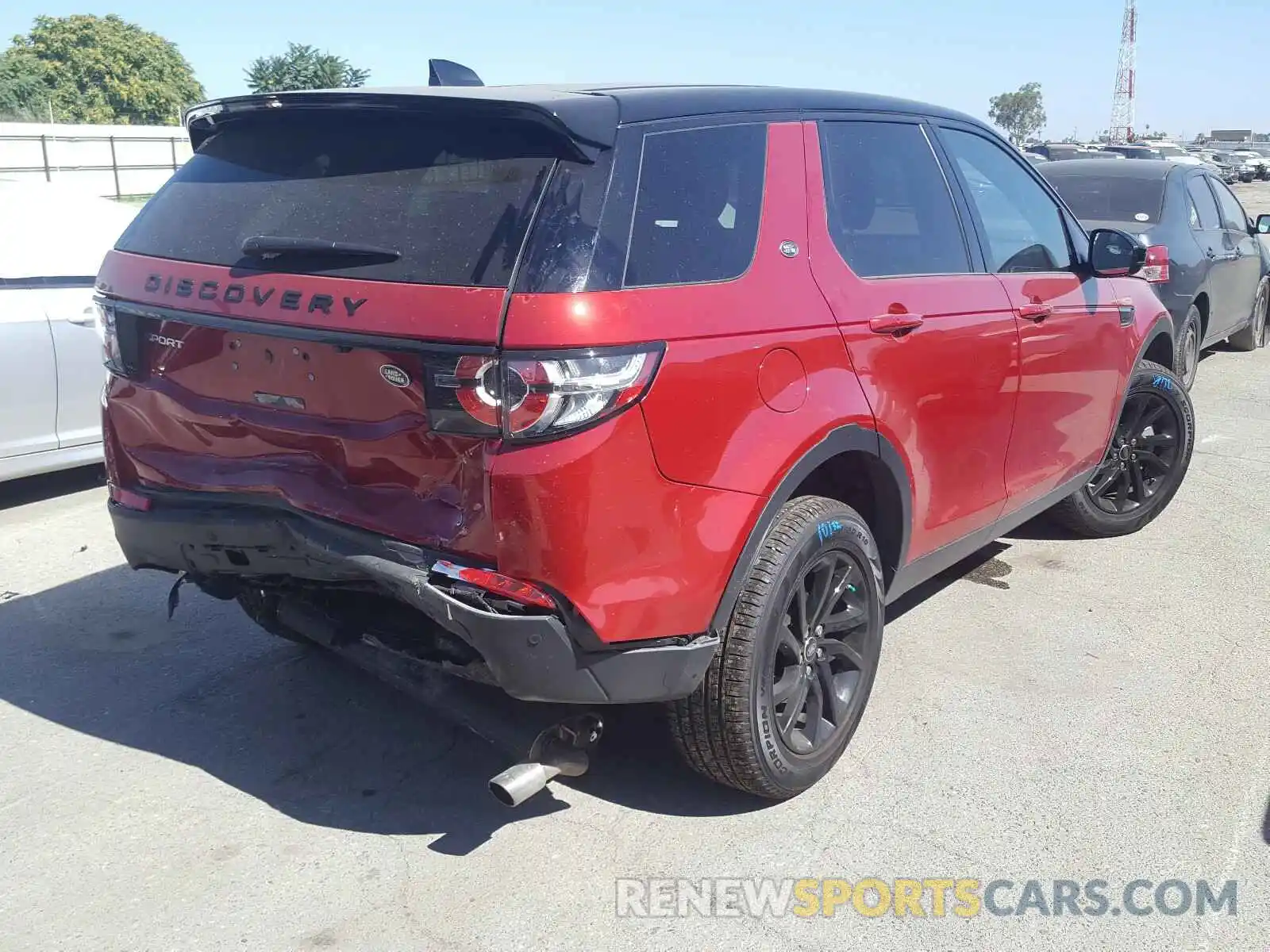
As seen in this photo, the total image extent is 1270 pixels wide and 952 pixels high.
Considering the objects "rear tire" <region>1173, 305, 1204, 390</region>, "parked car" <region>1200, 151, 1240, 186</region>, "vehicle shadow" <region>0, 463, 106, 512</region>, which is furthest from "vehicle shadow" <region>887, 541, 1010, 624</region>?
"parked car" <region>1200, 151, 1240, 186</region>

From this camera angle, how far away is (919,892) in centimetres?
292

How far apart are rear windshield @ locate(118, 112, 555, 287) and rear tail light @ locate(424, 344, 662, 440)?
21 cm

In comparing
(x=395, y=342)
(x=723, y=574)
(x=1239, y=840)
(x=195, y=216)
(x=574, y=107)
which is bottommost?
(x=1239, y=840)

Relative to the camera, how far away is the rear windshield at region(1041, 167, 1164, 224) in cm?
814

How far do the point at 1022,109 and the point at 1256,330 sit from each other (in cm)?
→ 14795

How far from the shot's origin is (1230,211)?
948 cm

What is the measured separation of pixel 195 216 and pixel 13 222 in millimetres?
3417

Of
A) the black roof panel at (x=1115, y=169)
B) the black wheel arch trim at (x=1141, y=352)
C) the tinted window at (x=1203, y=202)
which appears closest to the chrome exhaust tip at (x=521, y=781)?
the black wheel arch trim at (x=1141, y=352)

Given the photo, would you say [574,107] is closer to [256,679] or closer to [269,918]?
[269,918]

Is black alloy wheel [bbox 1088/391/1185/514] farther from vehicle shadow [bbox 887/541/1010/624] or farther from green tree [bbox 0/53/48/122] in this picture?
green tree [bbox 0/53/48/122]

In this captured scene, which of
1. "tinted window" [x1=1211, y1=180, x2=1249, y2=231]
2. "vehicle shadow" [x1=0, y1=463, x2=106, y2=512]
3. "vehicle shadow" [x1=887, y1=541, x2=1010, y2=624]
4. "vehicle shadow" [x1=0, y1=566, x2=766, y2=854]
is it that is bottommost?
"vehicle shadow" [x1=887, y1=541, x2=1010, y2=624]

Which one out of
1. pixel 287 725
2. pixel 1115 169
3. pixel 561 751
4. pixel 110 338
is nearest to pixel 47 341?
pixel 110 338

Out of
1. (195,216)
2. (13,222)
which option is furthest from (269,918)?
(13,222)

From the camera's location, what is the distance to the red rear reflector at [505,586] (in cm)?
262
